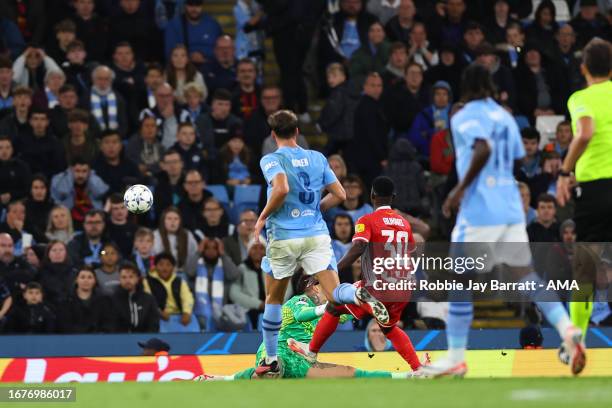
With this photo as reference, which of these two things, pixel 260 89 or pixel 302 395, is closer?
pixel 302 395

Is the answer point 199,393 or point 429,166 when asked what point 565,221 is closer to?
point 429,166

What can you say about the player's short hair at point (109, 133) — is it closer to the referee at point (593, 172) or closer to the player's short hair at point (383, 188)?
the player's short hair at point (383, 188)

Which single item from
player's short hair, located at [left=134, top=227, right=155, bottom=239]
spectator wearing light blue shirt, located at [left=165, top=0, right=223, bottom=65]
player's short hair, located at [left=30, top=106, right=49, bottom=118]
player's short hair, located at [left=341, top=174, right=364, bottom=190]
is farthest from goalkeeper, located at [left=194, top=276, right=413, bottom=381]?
spectator wearing light blue shirt, located at [left=165, top=0, right=223, bottom=65]

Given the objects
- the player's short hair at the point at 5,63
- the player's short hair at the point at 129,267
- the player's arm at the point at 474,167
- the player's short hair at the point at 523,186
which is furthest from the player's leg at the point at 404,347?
the player's short hair at the point at 5,63

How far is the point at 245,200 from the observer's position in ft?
70.5

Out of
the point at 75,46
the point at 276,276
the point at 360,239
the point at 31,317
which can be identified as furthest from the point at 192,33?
the point at 276,276

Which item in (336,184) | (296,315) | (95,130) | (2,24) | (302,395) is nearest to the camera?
(302,395)

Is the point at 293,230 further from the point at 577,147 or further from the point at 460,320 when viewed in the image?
the point at 577,147

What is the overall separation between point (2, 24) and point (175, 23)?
9.26ft

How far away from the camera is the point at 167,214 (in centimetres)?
2016

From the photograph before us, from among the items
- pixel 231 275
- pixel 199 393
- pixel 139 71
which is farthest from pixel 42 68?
pixel 199 393

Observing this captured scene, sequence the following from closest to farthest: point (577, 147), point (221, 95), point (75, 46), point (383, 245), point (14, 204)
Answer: point (577, 147)
point (383, 245)
point (14, 204)
point (221, 95)
point (75, 46)

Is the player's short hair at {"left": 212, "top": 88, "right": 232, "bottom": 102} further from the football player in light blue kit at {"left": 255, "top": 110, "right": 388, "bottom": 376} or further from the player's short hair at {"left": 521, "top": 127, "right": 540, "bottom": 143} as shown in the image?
the football player in light blue kit at {"left": 255, "top": 110, "right": 388, "bottom": 376}

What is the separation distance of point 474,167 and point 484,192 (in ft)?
0.80
